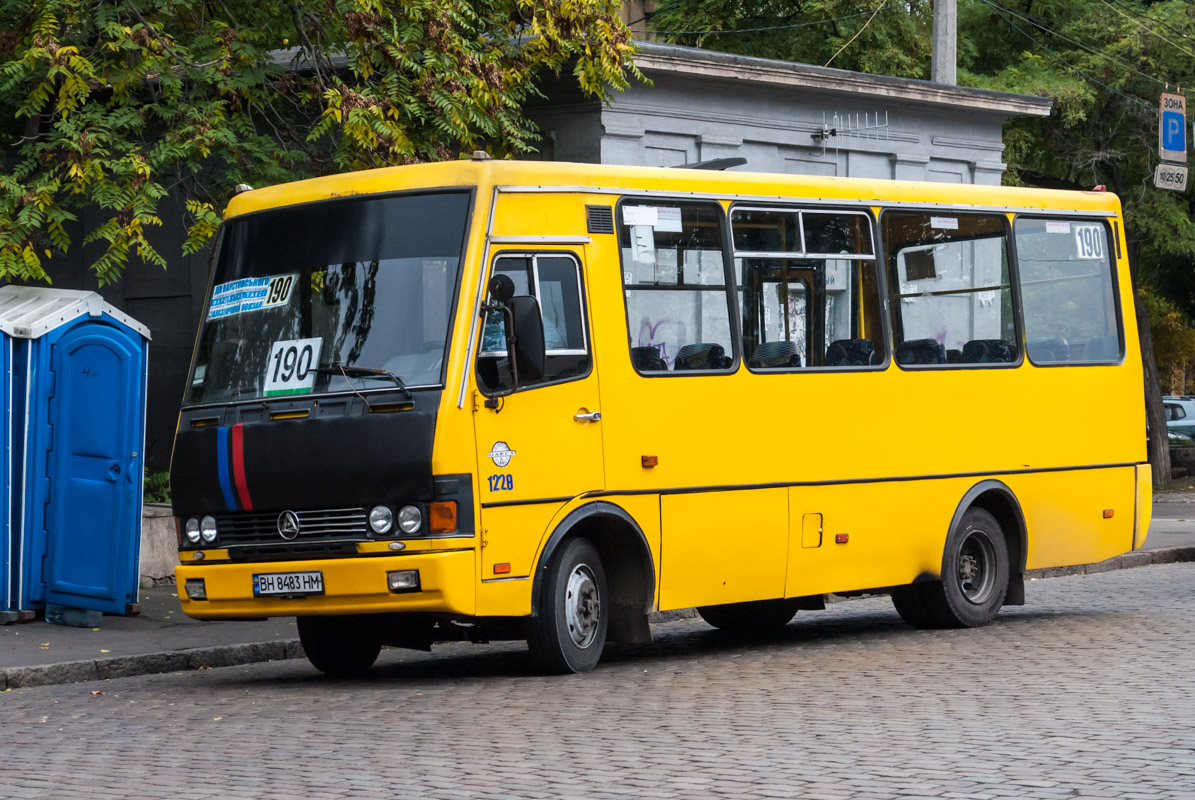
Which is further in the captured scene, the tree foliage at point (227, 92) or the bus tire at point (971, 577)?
the tree foliage at point (227, 92)

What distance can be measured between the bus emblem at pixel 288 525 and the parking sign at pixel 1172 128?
15.5m

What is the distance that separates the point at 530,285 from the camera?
33.5 ft

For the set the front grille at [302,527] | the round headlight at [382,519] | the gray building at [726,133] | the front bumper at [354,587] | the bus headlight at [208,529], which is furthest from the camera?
the gray building at [726,133]

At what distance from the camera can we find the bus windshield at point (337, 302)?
980cm

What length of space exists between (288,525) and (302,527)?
9 cm

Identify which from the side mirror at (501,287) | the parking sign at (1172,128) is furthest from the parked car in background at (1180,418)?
the side mirror at (501,287)

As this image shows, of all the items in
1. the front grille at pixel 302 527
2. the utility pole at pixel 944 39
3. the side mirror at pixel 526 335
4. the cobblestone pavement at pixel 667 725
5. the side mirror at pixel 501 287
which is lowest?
the cobblestone pavement at pixel 667 725

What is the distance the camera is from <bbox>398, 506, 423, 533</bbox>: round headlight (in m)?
9.55

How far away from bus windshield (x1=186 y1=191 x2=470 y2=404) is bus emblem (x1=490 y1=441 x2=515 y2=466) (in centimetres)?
51

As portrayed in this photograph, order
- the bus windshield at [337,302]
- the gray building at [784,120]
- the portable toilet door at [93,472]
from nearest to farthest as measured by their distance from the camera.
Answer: the bus windshield at [337,302], the portable toilet door at [93,472], the gray building at [784,120]

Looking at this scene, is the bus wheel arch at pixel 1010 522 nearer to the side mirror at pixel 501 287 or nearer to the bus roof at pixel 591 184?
the bus roof at pixel 591 184

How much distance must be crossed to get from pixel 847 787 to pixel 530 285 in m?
4.46

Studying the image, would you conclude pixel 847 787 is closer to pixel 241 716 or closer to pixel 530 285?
pixel 241 716

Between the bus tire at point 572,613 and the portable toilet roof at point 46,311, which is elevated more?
the portable toilet roof at point 46,311
